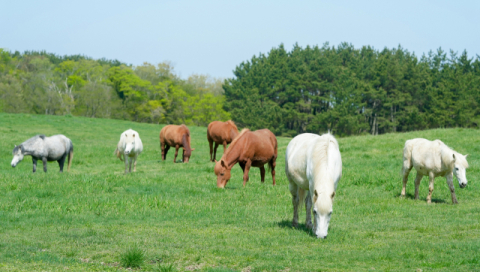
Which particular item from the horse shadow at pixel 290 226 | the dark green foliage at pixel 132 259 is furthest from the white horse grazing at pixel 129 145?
the dark green foliage at pixel 132 259

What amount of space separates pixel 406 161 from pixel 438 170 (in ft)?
3.48

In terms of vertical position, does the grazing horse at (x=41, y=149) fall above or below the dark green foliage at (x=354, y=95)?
below

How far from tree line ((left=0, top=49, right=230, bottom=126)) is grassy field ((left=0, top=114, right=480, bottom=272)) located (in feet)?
216

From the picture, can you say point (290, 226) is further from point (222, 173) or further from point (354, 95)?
point (354, 95)

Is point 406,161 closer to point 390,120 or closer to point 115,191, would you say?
point 115,191

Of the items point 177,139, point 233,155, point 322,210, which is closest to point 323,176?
point 322,210

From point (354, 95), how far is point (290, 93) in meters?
11.3

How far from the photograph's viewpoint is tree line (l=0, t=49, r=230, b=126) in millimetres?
78500

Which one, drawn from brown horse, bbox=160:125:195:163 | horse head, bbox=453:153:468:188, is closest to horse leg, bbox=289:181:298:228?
horse head, bbox=453:153:468:188

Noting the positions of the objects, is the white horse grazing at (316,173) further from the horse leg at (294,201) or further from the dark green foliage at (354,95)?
the dark green foliage at (354,95)

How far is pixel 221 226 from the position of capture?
9039 mm

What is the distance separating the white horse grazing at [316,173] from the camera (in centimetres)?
746

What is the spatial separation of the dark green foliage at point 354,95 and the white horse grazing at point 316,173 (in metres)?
59.8

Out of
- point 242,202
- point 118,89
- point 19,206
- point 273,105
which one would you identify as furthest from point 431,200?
point 118,89
